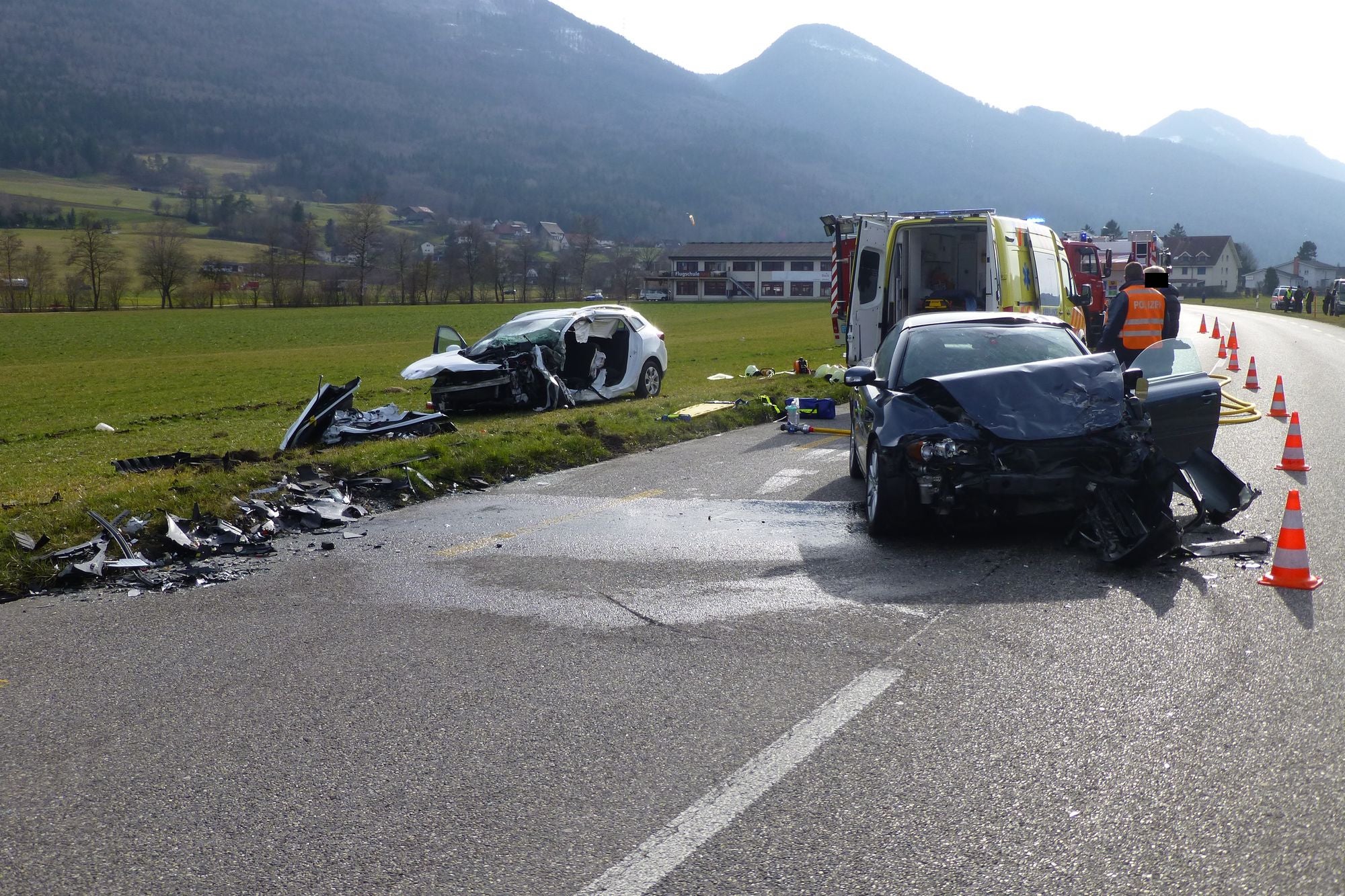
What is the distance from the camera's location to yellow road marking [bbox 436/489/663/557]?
26.0 feet

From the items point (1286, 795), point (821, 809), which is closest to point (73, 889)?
point (821, 809)

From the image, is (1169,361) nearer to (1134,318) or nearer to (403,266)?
(1134,318)

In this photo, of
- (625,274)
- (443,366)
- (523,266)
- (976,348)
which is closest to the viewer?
(976,348)

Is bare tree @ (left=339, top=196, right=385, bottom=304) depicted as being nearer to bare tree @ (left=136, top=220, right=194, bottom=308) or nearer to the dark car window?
bare tree @ (left=136, top=220, right=194, bottom=308)

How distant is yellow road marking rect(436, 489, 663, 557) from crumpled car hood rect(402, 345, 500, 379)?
6.96 metres

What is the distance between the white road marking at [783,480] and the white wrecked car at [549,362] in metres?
6.70

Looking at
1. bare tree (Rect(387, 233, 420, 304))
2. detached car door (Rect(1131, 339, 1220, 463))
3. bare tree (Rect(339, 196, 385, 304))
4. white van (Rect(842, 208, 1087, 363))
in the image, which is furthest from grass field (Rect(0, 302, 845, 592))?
bare tree (Rect(339, 196, 385, 304))

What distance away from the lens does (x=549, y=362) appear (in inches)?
687

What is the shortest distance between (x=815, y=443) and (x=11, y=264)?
8147 cm

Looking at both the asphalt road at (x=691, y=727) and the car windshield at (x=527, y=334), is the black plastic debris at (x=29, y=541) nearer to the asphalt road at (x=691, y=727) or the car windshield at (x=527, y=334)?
the asphalt road at (x=691, y=727)

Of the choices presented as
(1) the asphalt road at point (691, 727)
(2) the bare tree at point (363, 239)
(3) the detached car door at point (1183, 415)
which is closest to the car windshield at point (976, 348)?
(3) the detached car door at point (1183, 415)

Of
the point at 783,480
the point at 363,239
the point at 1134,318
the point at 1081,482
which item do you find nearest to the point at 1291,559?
the point at 1081,482

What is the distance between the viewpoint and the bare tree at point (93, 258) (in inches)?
2982

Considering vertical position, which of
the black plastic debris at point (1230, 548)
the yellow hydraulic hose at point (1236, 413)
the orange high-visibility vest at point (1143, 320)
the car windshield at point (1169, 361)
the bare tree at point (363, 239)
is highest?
the bare tree at point (363, 239)
